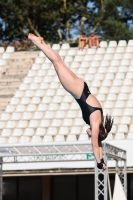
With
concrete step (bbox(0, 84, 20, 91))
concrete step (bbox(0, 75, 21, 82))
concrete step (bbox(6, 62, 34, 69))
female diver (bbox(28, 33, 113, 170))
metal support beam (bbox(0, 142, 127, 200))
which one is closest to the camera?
female diver (bbox(28, 33, 113, 170))

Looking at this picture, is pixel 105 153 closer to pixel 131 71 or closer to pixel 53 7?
pixel 131 71

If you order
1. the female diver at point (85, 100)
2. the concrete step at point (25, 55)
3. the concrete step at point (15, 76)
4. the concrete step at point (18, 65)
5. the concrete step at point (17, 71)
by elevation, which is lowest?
the female diver at point (85, 100)

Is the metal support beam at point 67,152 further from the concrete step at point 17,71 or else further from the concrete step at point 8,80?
the concrete step at point 17,71

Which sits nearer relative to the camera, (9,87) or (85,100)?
(85,100)

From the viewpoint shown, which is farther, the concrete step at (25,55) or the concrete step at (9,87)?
the concrete step at (25,55)

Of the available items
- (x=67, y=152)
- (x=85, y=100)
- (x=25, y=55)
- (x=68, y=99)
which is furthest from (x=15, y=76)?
(x=85, y=100)

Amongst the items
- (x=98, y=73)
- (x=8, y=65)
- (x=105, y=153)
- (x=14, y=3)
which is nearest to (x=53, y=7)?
(x=14, y=3)

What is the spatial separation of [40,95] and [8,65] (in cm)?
316

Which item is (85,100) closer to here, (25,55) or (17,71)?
(17,71)

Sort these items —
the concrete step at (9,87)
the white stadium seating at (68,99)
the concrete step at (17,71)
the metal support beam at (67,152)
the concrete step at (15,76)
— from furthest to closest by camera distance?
1. the concrete step at (17,71)
2. the concrete step at (15,76)
3. the concrete step at (9,87)
4. the white stadium seating at (68,99)
5. the metal support beam at (67,152)

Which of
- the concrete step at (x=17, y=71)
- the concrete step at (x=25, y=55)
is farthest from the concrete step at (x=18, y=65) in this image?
the concrete step at (x=25, y=55)

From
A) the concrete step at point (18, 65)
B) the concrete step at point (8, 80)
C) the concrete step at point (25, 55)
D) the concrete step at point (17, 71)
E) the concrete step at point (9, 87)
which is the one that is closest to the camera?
the concrete step at point (9, 87)

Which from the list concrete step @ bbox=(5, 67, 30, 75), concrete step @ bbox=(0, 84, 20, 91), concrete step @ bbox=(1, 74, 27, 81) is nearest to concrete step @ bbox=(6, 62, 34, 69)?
concrete step @ bbox=(5, 67, 30, 75)

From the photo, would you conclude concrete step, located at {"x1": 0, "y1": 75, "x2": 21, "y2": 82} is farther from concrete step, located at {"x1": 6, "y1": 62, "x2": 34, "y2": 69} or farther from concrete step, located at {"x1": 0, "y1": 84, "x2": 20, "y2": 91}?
concrete step, located at {"x1": 6, "y1": 62, "x2": 34, "y2": 69}
